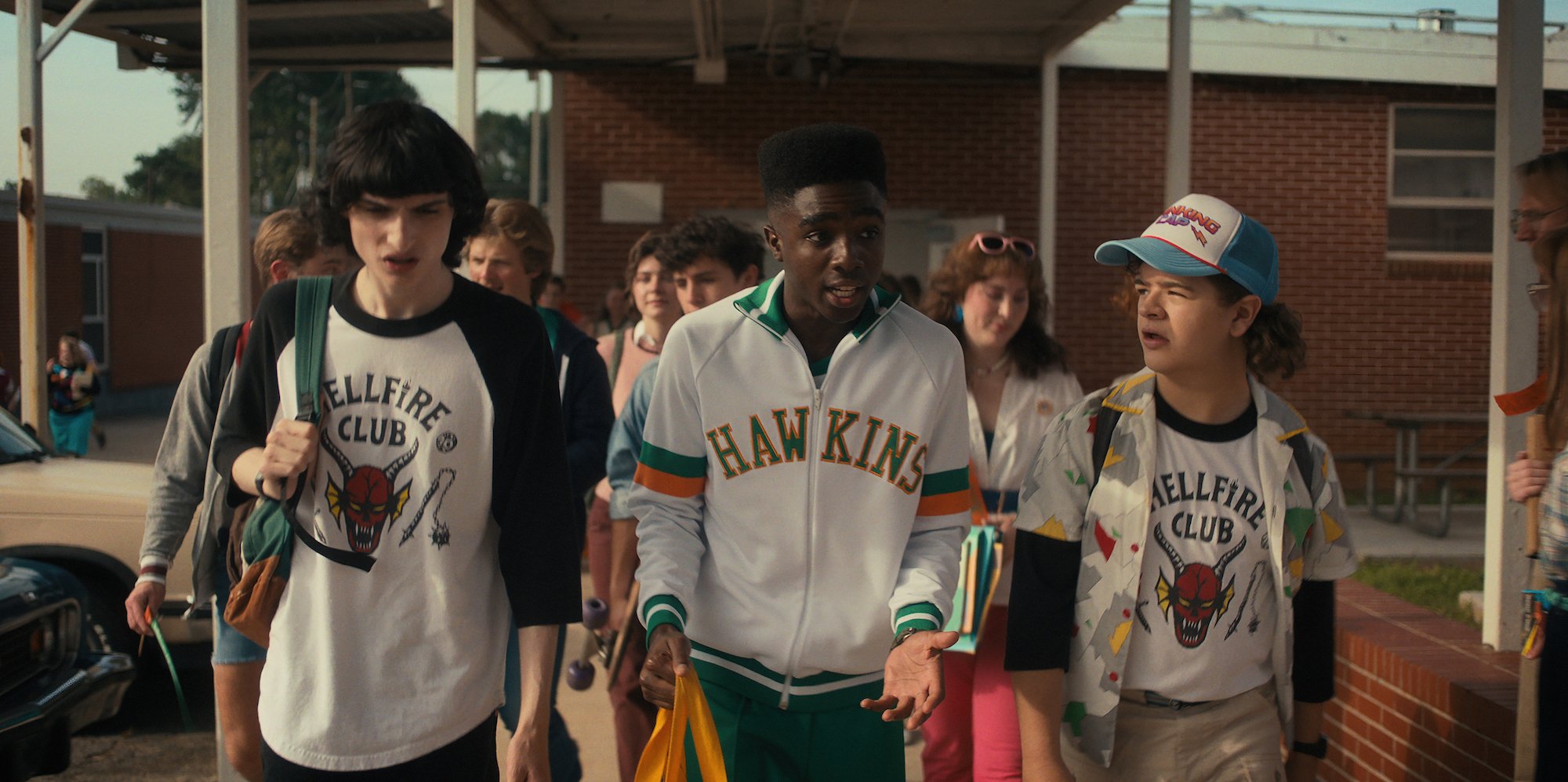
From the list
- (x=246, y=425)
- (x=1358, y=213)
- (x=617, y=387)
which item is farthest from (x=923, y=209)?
(x=246, y=425)

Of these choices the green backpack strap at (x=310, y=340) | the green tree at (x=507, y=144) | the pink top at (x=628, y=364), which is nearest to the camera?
the green backpack strap at (x=310, y=340)

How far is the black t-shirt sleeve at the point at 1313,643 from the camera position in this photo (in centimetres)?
270

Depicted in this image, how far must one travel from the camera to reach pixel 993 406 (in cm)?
425

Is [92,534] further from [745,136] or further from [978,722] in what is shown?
[745,136]

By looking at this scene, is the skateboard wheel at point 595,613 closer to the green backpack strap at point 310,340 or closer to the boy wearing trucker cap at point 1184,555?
the boy wearing trucker cap at point 1184,555

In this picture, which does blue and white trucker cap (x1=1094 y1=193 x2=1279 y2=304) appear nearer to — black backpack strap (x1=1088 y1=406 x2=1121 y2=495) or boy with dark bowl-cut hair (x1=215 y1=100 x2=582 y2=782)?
black backpack strap (x1=1088 y1=406 x2=1121 y2=495)

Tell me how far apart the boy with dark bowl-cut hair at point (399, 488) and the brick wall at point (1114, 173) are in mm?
10976

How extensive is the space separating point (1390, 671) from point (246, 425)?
3.66 metres

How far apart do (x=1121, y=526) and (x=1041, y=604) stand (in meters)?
0.23

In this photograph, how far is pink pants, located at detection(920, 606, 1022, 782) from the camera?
3814 millimetres

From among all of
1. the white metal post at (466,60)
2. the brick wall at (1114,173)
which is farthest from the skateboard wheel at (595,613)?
the brick wall at (1114,173)

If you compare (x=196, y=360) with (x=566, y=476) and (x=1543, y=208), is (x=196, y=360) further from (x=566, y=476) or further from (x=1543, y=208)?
(x=1543, y=208)

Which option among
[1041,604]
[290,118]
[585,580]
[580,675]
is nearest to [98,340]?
[585,580]

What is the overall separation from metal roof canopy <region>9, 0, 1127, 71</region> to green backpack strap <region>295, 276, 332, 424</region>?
726cm
